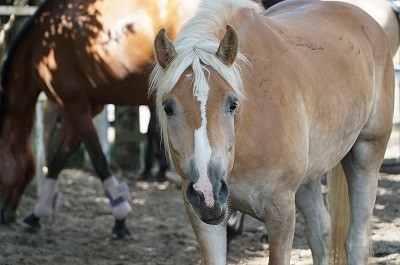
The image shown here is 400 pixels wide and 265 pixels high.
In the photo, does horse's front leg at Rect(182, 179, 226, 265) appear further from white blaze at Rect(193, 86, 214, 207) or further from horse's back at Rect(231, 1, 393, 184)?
white blaze at Rect(193, 86, 214, 207)

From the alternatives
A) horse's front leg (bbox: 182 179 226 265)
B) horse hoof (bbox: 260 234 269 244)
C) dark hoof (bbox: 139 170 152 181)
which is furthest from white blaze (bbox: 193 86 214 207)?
dark hoof (bbox: 139 170 152 181)

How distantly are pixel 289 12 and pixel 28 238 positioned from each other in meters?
Result: 2.99

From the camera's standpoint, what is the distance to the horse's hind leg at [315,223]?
14.9 feet

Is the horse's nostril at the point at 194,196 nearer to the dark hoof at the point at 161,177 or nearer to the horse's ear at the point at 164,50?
the horse's ear at the point at 164,50

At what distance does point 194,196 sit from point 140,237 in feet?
11.4

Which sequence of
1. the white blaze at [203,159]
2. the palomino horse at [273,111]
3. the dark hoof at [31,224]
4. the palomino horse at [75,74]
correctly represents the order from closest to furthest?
the white blaze at [203,159], the palomino horse at [273,111], the palomino horse at [75,74], the dark hoof at [31,224]

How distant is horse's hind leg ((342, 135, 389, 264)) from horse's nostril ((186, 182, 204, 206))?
1.67 metres

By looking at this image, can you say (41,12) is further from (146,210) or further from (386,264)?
(386,264)

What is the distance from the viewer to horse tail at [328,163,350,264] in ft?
15.3

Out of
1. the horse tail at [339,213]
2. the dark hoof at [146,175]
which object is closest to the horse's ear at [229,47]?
the horse tail at [339,213]

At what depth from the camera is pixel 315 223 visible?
455 cm

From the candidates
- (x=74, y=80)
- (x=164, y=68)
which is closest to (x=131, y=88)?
(x=74, y=80)

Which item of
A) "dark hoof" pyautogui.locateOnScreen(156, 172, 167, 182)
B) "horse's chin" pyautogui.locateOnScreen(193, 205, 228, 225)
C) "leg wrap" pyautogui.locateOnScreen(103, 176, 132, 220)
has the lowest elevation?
"dark hoof" pyautogui.locateOnScreen(156, 172, 167, 182)

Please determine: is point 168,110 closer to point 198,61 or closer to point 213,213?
point 198,61
